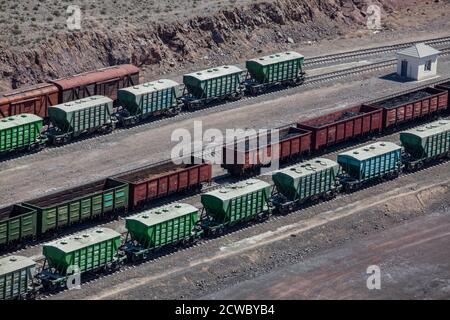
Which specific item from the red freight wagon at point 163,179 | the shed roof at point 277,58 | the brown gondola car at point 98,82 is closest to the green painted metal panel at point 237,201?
the red freight wagon at point 163,179

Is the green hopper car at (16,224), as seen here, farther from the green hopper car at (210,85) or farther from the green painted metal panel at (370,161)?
the green hopper car at (210,85)

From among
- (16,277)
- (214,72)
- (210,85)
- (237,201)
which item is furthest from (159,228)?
(214,72)

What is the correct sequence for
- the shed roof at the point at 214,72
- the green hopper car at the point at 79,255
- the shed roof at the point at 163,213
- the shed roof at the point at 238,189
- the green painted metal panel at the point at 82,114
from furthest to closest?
the shed roof at the point at 214,72 → the green painted metal panel at the point at 82,114 → the shed roof at the point at 238,189 → the shed roof at the point at 163,213 → the green hopper car at the point at 79,255

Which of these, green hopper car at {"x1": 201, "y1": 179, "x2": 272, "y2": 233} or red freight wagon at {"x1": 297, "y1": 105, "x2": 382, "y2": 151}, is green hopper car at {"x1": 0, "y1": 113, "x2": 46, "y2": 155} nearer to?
green hopper car at {"x1": 201, "y1": 179, "x2": 272, "y2": 233}

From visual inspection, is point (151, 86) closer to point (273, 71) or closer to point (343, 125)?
point (273, 71)

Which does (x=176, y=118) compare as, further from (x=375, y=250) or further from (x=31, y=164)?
(x=375, y=250)
